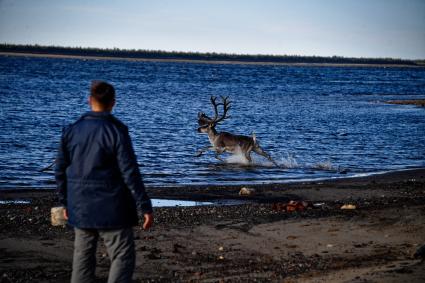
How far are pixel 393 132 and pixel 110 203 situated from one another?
27.1m

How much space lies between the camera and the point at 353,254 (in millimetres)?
8648

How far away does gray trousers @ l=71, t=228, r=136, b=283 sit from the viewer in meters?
5.95

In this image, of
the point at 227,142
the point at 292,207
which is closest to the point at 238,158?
the point at 227,142

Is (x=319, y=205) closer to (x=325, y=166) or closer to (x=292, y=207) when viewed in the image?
(x=292, y=207)

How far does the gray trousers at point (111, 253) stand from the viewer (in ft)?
Result: 19.5

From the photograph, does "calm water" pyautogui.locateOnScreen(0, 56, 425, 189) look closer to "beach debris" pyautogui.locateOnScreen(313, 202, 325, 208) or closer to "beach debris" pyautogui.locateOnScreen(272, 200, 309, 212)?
"beach debris" pyautogui.locateOnScreen(313, 202, 325, 208)

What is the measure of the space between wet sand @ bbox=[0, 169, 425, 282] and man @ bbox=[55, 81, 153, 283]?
5.86 ft

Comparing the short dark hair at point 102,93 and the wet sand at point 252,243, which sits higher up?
the short dark hair at point 102,93

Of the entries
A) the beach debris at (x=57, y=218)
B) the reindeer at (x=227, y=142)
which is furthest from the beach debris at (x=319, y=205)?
the reindeer at (x=227, y=142)

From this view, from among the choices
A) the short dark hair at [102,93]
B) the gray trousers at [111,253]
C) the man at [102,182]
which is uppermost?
the short dark hair at [102,93]

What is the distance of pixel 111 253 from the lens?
237 inches

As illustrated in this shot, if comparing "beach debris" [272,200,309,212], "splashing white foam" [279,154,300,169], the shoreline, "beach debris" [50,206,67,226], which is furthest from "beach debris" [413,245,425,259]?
"splashing white foam" [279,154,300,169]

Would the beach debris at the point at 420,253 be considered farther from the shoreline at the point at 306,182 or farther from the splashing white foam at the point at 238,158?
the splashing white foam at the point at 238,158

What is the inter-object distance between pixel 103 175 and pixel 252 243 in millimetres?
3928
